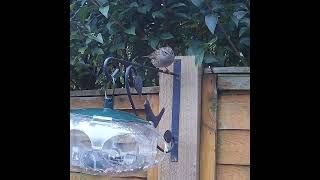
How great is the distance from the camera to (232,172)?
41.1 inches

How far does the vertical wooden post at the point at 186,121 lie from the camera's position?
1.07 m

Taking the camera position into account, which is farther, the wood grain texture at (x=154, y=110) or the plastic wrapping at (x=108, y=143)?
the wood grain texture at (x=154, y=110)

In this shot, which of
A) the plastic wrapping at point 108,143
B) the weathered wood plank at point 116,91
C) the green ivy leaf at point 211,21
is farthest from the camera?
the weathered wood plank at point 116,91

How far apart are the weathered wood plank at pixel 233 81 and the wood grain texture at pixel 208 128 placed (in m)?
0.02

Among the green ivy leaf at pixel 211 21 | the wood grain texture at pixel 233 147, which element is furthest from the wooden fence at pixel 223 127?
the green ivy leaf at pixel 211 21

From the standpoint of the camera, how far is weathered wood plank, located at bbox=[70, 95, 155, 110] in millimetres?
1132

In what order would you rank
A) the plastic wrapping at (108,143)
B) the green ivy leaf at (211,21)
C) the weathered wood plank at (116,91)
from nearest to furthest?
1. the plastic wrapping at (108,143)
2. the green ivy leaf at (211,21)
3. the weathered wood plank at (116,91)

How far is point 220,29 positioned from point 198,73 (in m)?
0.12

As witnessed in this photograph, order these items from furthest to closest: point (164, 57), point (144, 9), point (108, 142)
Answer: point (144, 9)
point (164, 57)
point (108, 142)

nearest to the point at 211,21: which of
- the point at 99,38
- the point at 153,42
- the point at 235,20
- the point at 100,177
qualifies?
the point at 235,20

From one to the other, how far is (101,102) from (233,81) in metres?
0.35

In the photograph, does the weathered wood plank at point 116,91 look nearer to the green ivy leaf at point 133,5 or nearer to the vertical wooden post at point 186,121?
the vertical wooden post at point 186,121

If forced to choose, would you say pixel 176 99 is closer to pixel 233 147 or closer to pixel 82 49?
pixel 233 147
